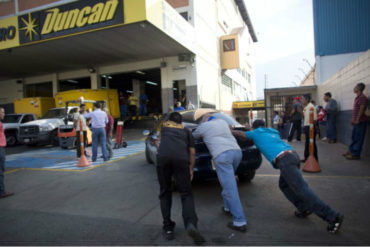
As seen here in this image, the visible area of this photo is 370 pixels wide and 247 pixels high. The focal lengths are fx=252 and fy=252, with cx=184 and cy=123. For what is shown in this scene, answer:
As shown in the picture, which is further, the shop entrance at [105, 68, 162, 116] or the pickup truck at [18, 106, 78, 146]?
the shop entrance at [105, 68, 162, 116]

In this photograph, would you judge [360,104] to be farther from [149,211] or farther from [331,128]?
[149,211]

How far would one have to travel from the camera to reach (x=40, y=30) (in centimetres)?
1327

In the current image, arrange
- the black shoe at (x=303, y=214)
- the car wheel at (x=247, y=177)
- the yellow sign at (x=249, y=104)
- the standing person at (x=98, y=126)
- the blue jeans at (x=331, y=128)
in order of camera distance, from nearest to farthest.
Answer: the black shoe at (x=303, y=214) → the car wheel at (x=247, y=177) → the standing person at (x=98, y=126) → the blue jeans at (x=331, y=128) → the yellow sign at (x=249, y=104)

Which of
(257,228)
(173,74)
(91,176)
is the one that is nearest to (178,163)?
(257,228)

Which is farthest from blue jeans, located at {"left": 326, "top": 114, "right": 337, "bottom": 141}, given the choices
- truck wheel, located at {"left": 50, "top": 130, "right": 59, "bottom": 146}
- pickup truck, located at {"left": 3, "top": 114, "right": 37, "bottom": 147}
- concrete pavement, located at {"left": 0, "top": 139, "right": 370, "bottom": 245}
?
pickup truck, located at {"left": 3, "top": 114, "right": 37, "bottom": 147}

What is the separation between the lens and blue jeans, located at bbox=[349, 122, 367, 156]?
6.37 meters

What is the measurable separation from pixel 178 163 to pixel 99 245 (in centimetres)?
135

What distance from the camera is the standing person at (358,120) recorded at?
6215mm

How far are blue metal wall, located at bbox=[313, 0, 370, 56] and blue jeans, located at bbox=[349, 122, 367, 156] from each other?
11744 mm

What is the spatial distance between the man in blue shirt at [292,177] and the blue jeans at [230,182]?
45 cm

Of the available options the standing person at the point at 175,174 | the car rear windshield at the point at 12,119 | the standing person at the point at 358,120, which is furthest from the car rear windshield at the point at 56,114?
the standing person at the point at 358,120

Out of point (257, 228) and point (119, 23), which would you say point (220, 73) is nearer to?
point (119, 23)

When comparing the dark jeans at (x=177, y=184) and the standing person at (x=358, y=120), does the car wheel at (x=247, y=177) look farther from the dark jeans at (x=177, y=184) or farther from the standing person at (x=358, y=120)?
the standing person at (x=358, y=120)

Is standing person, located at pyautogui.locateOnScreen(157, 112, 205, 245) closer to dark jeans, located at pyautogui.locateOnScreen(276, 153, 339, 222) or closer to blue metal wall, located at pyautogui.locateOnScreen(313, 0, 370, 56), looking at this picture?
dark jeans, located at pyautogui.locateOnScreen(276, 153, 339, 222)
